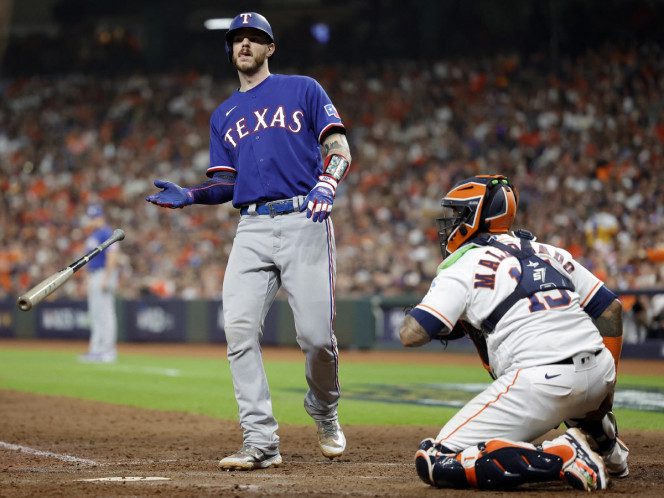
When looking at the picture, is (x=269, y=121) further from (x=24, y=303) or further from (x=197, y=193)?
(x=24, y=303)

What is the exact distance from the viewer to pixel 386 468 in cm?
580

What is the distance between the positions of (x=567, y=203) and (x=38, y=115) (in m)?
17.3

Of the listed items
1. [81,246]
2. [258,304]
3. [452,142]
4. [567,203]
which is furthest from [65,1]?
[258,304]

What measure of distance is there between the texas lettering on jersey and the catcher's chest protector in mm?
1556

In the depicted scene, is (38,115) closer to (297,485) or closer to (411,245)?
(411,245)

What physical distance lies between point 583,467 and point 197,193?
2.77 m

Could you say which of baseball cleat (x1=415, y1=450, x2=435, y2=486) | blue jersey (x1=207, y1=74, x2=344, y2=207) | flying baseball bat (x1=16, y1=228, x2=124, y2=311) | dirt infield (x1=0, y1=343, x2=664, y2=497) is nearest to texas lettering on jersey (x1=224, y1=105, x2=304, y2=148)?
blue jersey (x1=207, y1=74, x2=344, y2=207)

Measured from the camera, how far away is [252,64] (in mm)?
6125

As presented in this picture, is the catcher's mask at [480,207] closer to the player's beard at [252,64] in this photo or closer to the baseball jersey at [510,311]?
the baseball jersey at [510,311]

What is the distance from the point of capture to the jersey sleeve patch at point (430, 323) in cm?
471

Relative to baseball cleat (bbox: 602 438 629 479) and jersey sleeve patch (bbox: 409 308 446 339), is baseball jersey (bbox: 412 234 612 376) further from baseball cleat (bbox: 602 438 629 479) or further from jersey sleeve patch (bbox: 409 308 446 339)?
baseball cleat (bbox: 602 438 629 479)

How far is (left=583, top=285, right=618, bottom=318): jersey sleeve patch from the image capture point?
16.8 ft

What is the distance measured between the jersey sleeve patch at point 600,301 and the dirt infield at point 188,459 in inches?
34.3

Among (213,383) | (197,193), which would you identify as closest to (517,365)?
(197,193)
